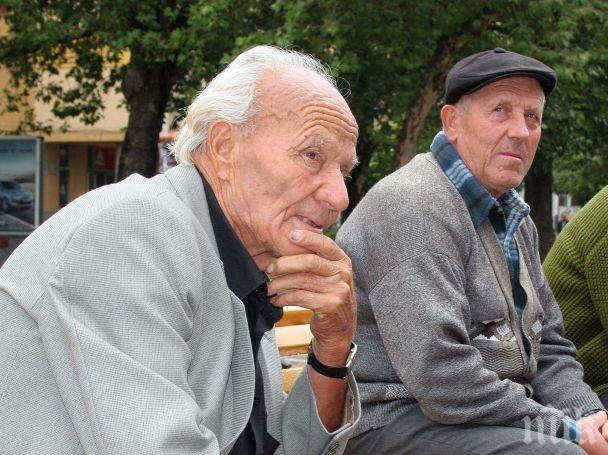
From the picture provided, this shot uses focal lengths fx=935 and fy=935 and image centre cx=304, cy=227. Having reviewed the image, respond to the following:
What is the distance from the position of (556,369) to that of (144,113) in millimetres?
12417

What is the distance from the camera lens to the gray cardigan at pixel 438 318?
2.66 m

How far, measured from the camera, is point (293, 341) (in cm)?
362

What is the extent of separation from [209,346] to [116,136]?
25971 millimetres

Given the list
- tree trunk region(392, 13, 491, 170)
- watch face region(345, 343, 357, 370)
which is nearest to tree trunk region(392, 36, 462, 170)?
tree trunk region(392, 13, 491, 170)

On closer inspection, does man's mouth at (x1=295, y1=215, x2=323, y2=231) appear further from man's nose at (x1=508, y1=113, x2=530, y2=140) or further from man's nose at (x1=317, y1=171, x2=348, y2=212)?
man's nose at (x1=508, y1=113, x2=530, y2=140)

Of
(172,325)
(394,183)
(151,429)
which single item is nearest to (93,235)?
(172,325)

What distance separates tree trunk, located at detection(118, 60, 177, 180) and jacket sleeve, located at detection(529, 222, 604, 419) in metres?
11.9

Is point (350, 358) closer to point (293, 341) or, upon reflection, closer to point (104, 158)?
point (293, 341)

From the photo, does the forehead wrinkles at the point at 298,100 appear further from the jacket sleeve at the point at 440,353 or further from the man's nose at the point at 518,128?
the man's nose at the point at 518,128

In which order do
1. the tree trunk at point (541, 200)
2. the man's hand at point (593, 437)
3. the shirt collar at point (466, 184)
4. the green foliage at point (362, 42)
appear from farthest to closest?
the tree trunk at point (541, 200), the green foliage at point (362, 42), the shirt collar at point (466, 184), the man's hand at point (593, 437)

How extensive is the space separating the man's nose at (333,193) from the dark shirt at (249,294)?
22 cm

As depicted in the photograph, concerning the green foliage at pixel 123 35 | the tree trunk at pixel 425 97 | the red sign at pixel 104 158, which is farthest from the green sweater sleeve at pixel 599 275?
the red sign at pixel 104 158

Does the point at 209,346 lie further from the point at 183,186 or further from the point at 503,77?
the point at 503,77

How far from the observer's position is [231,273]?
6.95ft
